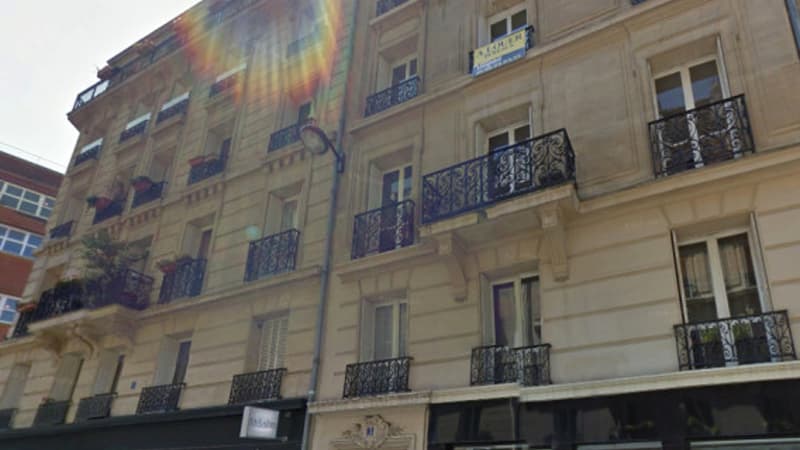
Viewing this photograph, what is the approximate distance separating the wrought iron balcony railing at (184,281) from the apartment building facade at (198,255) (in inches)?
1.6

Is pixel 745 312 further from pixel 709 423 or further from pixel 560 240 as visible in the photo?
pixel 560 240

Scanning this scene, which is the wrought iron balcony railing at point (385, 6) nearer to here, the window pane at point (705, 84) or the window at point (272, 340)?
the window pane at point (705, 84)

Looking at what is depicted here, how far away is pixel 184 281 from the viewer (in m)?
13.9

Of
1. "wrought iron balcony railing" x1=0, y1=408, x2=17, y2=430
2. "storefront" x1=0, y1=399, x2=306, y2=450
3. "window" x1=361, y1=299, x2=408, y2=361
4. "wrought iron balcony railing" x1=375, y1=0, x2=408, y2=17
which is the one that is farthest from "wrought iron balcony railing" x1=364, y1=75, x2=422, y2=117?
"wrought iron balcony railing" x1=0, y1=408, x2=17, y2=430

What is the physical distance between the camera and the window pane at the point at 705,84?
28.0 ft

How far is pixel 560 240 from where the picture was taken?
335 inches

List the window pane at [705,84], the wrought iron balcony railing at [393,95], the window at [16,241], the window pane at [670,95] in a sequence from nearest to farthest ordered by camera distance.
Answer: the window pane at [705,84] < the window pane at [670,95] < the wrought iron balcony railing at [393,95] < the window at [16,241]

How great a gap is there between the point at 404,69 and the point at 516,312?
6778 millimetres

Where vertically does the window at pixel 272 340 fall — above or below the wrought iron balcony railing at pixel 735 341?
above

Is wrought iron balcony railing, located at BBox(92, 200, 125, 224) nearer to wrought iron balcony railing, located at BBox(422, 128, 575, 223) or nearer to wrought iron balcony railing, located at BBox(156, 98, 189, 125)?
wrought iron balcony railing, located at BBox(156, 98, 189, 125)

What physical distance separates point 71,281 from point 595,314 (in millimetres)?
13304

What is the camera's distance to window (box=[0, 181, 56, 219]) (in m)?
28.8

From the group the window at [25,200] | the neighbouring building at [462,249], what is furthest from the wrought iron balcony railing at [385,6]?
the window at [25,200]

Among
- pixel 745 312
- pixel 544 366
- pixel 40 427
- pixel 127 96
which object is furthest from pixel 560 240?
pixel 127 96
